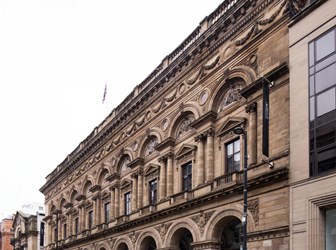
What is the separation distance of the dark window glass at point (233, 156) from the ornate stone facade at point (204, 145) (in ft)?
0.20

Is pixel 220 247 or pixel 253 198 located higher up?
pixel 253 198

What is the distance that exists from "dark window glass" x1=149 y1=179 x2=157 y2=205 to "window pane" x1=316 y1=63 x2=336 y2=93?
17276 millimetres

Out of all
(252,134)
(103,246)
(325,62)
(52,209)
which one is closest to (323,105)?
(325,62)

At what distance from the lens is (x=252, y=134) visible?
26703mm

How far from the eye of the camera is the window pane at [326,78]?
72.6ft

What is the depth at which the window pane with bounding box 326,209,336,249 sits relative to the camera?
2144cm

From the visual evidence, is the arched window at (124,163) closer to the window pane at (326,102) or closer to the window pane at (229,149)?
the window pane at (229,149)

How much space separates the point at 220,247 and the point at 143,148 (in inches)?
487

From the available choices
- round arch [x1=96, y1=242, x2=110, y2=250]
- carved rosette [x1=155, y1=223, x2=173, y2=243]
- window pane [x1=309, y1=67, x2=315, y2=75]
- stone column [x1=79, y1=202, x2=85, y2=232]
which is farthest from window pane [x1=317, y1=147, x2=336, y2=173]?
stone column [x1=79, y1=202, x2=85, y2=232]

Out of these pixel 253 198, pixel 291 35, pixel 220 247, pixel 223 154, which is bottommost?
pixel 220 247

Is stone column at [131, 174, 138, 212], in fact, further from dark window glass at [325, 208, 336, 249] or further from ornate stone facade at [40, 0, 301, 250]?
dark window glass at [325, 208, 336, 249]

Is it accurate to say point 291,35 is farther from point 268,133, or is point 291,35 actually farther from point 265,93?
point 268,133

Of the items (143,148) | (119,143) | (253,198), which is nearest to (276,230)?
(253,198)

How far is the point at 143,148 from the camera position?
1555 inches
